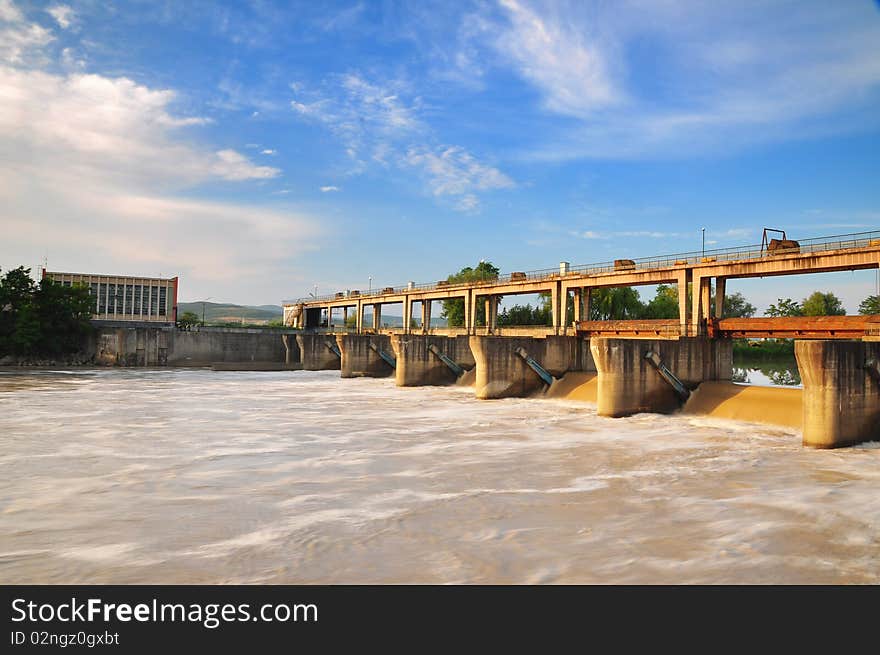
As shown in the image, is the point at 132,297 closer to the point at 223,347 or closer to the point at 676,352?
the point at 223,347

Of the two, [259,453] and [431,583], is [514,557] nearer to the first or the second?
[431,583]

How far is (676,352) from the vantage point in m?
26.1

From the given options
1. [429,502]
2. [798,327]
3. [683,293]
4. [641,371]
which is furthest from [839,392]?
[683,293]

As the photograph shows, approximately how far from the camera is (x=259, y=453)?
57.9 ft

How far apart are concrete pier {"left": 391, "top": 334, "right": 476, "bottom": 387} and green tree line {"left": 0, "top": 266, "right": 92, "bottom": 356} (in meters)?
32.4

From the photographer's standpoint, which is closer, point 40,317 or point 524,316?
point 40,317

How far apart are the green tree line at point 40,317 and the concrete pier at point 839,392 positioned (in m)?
56.2

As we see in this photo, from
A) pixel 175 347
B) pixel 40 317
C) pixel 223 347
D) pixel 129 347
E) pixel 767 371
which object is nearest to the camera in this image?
pixel 40 317

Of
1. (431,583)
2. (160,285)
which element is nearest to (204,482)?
(431,583)

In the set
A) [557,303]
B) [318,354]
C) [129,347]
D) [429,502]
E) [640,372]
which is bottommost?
[429,502]

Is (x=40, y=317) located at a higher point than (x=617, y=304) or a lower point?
lower

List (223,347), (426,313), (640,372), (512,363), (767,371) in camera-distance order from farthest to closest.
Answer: (767,371)
(223,347)
(426,313)
(512,363)
(640,372)

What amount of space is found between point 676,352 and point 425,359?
18.2m

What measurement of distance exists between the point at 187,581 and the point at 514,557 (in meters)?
4.55
